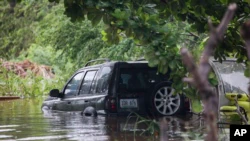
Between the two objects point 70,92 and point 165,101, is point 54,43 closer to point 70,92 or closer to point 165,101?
point 70,92

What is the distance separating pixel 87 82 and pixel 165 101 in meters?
2.10

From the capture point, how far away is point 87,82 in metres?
14.4

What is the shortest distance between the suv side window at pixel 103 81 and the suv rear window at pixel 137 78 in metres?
0.30

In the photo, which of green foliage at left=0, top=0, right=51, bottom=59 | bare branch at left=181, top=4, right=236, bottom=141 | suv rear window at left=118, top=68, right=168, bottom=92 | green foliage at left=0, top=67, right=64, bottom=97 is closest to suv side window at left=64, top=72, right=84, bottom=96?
suv rear window at left=118, top=68, right=168, bottom=92

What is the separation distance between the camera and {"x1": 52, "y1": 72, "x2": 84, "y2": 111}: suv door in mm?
14852

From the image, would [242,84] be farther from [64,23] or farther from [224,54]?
[64,23]

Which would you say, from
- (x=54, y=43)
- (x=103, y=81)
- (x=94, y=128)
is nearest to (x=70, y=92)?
(x=103, y=81)

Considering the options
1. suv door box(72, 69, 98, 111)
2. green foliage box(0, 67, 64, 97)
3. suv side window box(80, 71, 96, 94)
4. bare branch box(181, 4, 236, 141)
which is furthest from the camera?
green foliage box(0, 67, 64, 97)

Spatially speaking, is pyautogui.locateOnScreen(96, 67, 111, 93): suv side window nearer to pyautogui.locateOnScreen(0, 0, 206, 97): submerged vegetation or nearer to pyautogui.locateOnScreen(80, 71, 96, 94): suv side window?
pyautogui.locateOnScreen(80, 71, 96, 94): suv side window

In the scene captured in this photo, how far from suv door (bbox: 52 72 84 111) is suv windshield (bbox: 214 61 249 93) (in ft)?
10.5

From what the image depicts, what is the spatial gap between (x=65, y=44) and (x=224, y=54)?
17.9m

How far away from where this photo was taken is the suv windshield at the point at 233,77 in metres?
13.7

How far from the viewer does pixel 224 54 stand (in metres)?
8.12

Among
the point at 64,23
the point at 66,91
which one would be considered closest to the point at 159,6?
the point at 66,91
